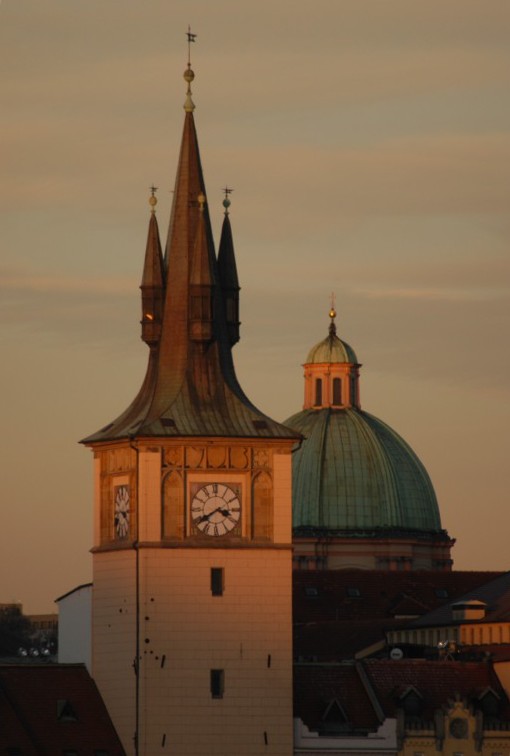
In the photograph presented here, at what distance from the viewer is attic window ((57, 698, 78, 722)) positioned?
5477 inches

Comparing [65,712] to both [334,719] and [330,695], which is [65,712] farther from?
[330,695]

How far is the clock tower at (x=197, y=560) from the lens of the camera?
13762 centimetres

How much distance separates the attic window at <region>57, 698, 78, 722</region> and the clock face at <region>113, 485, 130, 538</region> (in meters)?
6.54

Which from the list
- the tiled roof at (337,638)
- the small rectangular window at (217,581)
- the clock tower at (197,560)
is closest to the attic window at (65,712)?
the clock tower at (197,560)

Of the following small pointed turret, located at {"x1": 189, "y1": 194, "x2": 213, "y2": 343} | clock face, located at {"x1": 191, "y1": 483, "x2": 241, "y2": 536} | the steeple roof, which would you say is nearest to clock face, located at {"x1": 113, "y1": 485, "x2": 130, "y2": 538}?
the steeple roof

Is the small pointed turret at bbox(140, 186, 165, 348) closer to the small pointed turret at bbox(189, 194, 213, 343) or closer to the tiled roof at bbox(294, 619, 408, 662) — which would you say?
the small pointed turret at bbox(189, 194, 213, 343)

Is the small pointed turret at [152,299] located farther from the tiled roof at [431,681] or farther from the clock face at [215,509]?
the tiled roof at [431,681]

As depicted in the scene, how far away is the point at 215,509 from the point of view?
5443 inches

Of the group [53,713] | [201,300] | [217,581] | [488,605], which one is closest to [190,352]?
[201,300]

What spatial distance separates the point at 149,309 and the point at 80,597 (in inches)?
558

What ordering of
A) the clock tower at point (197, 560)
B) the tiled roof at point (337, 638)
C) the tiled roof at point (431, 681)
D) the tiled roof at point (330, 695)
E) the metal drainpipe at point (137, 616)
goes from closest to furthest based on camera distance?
the metal drainpipe at point (137, 616) < the clock tower at point (197, 560) < the tiled roof at point (330, 695) < the tiled roof at point (431, 681) < the tiled roof at point (337, 638)

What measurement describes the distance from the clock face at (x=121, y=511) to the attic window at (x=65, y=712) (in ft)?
21.5

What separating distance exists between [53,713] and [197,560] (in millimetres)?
7918

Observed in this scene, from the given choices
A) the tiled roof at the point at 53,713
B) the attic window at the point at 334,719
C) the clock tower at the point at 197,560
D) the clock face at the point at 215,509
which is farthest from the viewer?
the attic window at the point at 334,719
